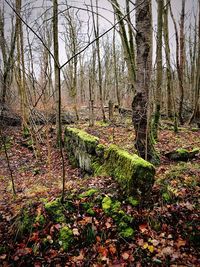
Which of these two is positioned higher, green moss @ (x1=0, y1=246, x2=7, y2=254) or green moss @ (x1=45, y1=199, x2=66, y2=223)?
green moss @ (x1=45, y1=199, x2=66, y2=223)

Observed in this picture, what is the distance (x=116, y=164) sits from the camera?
441 centimetres

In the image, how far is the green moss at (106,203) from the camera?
357 centimetres

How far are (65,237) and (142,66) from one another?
3.69 m

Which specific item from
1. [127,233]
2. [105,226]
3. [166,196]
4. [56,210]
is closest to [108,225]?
[105,226]

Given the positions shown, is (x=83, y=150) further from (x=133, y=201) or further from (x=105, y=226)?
(x=105, y=226)

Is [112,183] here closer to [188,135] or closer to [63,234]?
[63,234]

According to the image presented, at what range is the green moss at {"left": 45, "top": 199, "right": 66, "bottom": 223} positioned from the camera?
3445mm

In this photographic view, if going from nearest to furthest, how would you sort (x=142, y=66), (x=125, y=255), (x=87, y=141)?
(x=125, y=255) < (x=142, y=66) < (x=87, y=141)

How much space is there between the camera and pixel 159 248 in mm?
2975

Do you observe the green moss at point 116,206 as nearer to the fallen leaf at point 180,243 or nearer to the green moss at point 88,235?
the green moss at point 88,235

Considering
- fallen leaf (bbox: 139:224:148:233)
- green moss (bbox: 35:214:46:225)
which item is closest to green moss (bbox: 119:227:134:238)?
fallen leaf (bbox: 139:224:148:233)

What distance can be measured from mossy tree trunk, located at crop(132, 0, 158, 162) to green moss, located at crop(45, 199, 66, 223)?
2.02 m

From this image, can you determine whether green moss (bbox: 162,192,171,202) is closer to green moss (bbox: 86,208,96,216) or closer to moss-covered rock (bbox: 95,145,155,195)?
moss-covered rock (bbox: 95,145,155,195)

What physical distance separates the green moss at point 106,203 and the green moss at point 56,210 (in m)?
0.67
